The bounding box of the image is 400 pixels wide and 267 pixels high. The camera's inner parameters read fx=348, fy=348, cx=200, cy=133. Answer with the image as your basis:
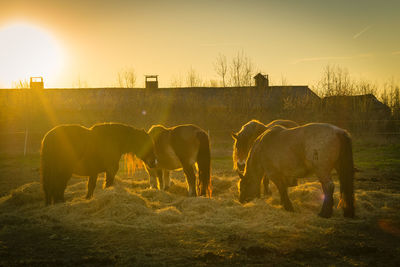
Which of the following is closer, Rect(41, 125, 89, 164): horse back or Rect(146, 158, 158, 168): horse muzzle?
Rect(41, 125, 89, 164): horse back

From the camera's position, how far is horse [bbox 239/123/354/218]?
6.07 m

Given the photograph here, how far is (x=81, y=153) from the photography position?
24.5 ft

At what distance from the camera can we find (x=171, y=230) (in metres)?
5.55

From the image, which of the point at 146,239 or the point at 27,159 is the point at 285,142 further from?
the point at 27,159

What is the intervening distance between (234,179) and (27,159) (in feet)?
40.3

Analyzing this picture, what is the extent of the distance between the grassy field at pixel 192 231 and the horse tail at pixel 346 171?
0.27 meters

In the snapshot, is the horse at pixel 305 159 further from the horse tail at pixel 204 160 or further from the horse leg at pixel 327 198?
the horse tail at pixel 204 160

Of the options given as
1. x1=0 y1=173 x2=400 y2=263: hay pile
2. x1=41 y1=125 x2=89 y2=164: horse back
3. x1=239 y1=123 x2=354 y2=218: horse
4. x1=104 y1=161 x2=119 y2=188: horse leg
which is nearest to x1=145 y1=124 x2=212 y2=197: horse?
→ x1=0 y1=173 x2=400 y2=263: hay pile

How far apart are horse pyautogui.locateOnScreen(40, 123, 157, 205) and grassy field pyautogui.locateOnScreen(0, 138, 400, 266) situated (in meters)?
0.53

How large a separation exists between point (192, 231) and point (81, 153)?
3.32 m

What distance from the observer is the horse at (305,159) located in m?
6.07

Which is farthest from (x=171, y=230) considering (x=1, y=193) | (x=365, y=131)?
(x=365, y=131)

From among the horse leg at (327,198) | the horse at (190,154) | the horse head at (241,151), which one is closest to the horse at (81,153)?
the horse at (190,154)

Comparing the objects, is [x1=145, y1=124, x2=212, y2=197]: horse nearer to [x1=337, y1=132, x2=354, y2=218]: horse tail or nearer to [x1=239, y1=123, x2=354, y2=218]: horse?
[x1=239, y1=123, x2=354, y2=218]: horse
